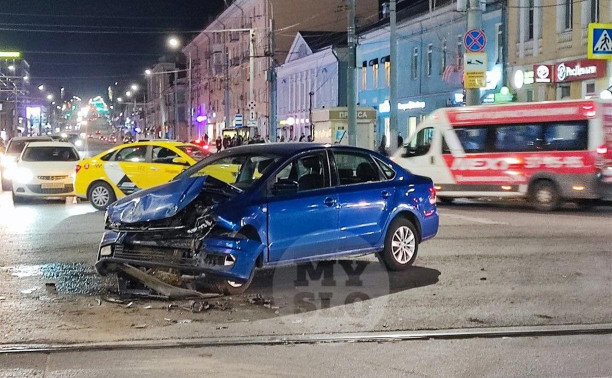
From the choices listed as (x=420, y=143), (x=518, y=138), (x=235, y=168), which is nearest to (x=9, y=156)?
(x=420, y=143)

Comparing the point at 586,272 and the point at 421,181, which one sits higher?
the point at 421,181

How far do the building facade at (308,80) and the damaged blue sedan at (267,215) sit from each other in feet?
135

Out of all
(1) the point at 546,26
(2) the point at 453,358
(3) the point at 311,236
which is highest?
(1) the point at 546,26

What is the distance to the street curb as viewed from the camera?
712 cm

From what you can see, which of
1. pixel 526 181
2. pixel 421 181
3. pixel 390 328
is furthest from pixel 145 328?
pixel 526 181

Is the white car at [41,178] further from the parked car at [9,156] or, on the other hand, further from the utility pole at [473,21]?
the utility pole at [473,21]

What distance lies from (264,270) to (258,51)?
5649 cm

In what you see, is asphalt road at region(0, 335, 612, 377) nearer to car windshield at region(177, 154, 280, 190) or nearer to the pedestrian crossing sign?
car windshield at region(177, 154, 280, 190)

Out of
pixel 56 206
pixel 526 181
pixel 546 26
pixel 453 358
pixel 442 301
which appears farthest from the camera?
pixel 546 26

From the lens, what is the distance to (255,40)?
205ft

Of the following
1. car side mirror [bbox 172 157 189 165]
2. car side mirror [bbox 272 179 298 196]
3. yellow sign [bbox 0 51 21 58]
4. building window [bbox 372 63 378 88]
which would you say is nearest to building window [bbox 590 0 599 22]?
car side mirror [bbox 172 157 189 165]

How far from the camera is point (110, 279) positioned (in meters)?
10.0

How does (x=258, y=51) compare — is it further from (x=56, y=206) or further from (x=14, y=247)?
(x=14, y=247)

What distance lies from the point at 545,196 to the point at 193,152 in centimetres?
821
